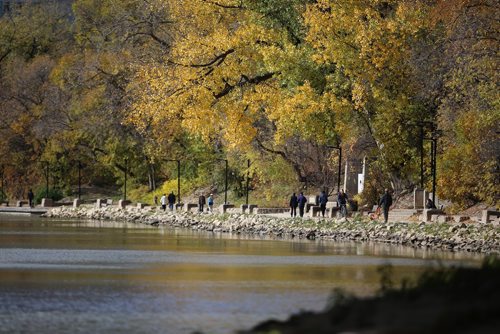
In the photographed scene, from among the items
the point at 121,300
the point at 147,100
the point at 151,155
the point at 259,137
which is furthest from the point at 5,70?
the point at 121,300

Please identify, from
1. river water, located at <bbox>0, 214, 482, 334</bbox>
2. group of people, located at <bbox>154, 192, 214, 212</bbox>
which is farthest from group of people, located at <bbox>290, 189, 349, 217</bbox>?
group of people, located at <bbox>154, 192, 214, 212</bbox>

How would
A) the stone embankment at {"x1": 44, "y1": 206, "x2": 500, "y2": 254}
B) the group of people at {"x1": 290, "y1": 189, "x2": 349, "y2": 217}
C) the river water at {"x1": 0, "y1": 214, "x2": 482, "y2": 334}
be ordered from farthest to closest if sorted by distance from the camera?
the group of people at {"x1": 290, "y1": 189, "x2": 349, "y2": 217}
the stone embankment at {"x1": 44, "y1": 206, "x2": 500, "y2": 254}
the river water at {"x1": 0, "y1": 214, "x2": 482, "y2": 334}

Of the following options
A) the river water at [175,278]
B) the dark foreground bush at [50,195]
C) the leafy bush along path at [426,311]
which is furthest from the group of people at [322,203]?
the dark foreground bush at [50,195]

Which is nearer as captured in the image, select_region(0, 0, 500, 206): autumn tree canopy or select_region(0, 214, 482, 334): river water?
select_region(0, 214, 482, 334): river water

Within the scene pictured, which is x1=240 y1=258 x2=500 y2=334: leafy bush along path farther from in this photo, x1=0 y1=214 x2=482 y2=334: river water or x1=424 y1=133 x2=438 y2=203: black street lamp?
x1=424 y1=133 x2=438 y2=203: black street lamp

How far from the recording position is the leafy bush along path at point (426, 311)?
1577cm

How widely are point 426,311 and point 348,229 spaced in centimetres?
4079

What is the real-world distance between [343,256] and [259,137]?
3351 centimetres

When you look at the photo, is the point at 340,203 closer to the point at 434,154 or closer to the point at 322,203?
the point at 322,203

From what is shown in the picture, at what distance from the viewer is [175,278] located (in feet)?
113

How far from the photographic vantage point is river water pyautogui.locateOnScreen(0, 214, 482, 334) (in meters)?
24.6

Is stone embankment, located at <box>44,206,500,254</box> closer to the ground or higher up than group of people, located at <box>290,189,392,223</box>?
closer to the ground

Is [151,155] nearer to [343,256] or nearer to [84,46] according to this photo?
[84,46]

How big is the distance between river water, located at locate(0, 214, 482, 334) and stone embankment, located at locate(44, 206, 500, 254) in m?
1.66
